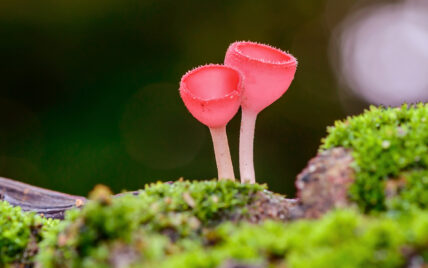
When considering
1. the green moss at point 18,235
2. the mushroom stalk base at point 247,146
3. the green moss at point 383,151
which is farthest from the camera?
the mushroom stalk base at point 247,146

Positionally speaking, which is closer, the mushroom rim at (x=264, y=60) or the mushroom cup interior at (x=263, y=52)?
the mushroom rim at (x=264, y=60)

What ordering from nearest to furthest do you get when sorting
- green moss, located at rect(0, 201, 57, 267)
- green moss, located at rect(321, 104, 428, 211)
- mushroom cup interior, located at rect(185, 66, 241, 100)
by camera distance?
green moss, located at rect(321, 104, 428, 211)
green moss, located at rect(0, 201, 57, 267)
mushroom cup interior, located at rect(185, 66, 241, 100)

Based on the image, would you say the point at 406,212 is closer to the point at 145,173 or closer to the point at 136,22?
the point at 145,173

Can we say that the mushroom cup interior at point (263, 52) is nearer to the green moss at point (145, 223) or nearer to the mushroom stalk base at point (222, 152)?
Result: the mushroom stalk base at point (222, 152)

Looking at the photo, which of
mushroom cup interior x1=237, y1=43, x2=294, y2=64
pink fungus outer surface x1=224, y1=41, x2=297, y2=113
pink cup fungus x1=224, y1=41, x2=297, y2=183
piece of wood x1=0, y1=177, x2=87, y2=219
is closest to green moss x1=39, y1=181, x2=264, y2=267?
pink cup fungus x1=224, y1=41, x2=297, y2=183

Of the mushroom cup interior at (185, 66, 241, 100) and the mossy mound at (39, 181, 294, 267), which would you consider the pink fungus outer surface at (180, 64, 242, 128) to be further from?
the mossy mound at (39, 181, 294, 267)

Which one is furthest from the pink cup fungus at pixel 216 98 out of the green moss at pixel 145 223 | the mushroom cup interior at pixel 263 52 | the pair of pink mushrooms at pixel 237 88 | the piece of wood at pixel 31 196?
the piece of wood at pixel 31 196

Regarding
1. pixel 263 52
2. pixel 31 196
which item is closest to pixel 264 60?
pixel 263 52
